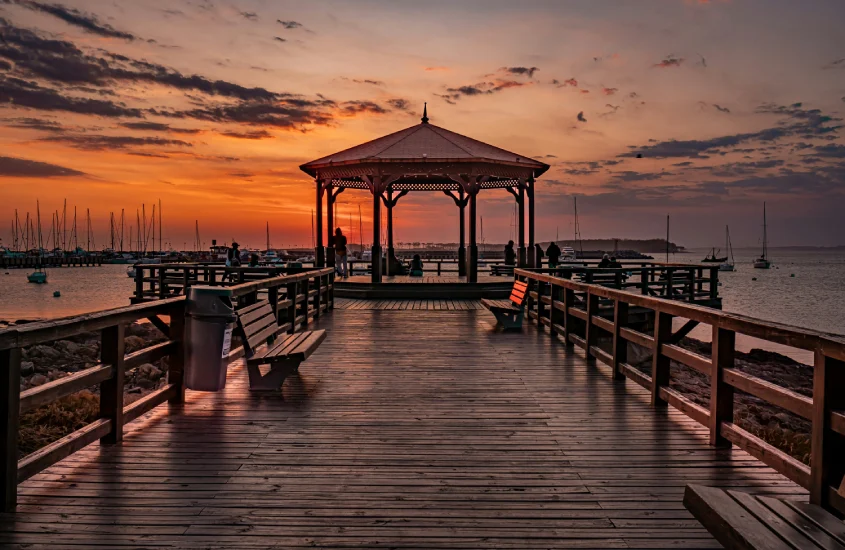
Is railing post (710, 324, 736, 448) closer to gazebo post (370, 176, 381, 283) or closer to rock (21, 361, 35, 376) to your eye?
gazebo post (370, 176, 381, 283)

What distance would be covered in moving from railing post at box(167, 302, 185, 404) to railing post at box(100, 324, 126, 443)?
3.78 ft

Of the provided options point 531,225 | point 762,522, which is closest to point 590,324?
point 762,522

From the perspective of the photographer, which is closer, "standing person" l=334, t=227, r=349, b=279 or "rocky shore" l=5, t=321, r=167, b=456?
"rocky shore" l=5, t=321, r=167, b=456

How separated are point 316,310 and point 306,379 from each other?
611 cm

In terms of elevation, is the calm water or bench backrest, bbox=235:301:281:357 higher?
bench backrest, bbox=235:301:281:357

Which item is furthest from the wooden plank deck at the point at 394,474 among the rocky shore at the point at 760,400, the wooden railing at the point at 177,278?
the wooden railing at the point at 177,278

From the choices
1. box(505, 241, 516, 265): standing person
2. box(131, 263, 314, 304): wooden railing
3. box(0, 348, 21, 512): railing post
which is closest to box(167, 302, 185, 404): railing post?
box(0, 348, 21, 512): railing post

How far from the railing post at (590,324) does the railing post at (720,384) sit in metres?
3.54

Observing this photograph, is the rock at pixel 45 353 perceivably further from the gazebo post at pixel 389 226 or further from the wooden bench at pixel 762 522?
the wooden bench at pixel 762 522

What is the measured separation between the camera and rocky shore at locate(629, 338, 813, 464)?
9.43m

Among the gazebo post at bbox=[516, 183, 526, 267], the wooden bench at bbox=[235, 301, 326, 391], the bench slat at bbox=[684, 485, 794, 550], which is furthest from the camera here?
the gazebo post at bbox=[516, 183, 526, 267]

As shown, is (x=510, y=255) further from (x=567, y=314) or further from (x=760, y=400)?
(x=567, y=314)

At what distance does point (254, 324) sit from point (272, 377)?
65 centimetres

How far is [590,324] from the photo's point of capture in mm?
8250
